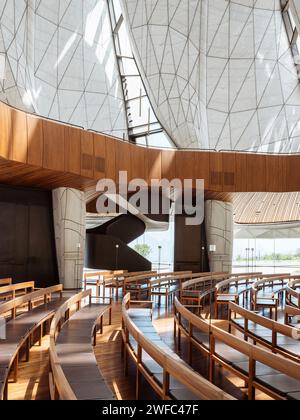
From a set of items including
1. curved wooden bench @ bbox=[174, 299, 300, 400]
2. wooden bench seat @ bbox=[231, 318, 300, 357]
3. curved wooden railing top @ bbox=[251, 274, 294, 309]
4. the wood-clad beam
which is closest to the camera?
curved wooden bench @ bbox=[174, 299, 300, 400]

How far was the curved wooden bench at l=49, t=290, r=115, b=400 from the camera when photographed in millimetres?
3834

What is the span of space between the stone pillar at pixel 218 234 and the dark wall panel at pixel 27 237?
6.42 metres

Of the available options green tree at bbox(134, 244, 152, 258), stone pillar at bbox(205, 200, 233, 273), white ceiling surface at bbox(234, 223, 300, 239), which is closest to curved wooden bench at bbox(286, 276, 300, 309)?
stone pillar at bbox(205, 200, 233, 273)

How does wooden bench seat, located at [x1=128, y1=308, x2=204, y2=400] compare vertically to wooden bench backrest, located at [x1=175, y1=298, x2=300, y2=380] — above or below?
below

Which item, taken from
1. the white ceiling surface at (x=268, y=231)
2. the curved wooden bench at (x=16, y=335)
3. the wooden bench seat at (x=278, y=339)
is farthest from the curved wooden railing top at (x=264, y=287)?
the white ceiling surface at (x=268, y=231)

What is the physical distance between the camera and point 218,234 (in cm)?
1828

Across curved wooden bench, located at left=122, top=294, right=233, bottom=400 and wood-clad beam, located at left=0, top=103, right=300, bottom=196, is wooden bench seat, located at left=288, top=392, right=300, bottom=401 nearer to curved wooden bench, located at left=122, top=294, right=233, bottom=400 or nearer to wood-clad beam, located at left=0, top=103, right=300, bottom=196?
curved wooden bench, located at left=122, top=294, right=233, bottom=400

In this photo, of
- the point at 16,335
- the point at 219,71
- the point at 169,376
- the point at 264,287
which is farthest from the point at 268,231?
the point at 169,376

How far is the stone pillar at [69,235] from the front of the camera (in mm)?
15008

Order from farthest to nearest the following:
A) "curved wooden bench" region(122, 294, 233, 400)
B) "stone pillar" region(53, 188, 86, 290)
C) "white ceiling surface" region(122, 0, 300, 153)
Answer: "white ceiling surface" region(122, 0, 300, 153)
"stone pillar" region(53, 188, 86, 290)
"curved wooden bench" region(122, 294, 233, 400)

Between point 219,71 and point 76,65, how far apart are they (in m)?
7.89

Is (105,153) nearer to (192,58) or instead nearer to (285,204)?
(192,58)

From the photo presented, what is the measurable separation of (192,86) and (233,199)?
Answer: 565 cm

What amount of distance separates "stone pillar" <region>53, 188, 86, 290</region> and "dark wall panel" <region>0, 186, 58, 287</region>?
0.62 meters
